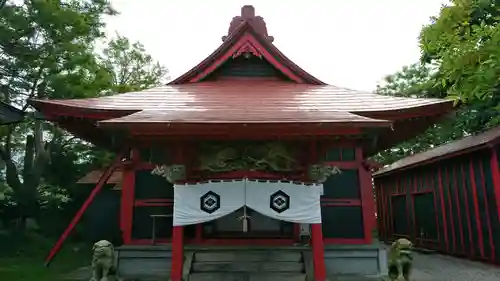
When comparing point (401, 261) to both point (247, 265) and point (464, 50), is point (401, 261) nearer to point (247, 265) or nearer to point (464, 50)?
point (247, 265)

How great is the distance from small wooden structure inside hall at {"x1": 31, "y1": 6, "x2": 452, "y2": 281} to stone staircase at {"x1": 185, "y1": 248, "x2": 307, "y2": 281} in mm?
29

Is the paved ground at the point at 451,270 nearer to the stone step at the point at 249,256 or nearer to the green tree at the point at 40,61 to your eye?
the stone step at the point at 249,256

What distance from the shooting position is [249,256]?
7.36 m

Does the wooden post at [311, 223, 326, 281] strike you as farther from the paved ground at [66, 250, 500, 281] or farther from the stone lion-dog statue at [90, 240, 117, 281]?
the stone lion-dog statue at [90, 240, 117, 281]

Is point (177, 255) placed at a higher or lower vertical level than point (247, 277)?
higher

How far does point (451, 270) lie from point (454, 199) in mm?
2548

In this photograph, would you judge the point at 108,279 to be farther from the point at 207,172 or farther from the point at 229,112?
the point at 229,112

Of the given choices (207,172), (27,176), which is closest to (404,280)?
(207,172)

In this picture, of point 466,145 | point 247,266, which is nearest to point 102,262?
point 247,266

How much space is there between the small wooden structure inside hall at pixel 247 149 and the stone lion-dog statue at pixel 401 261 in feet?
3.61

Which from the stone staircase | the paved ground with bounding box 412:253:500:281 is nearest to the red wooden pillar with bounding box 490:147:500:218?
the paved ground with bounding box 412:253:500:281

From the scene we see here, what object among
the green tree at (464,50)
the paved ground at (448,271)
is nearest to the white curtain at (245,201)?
the paved ground at (448,271)

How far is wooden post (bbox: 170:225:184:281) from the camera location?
19.4 ft

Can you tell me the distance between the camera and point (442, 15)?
631 cm
